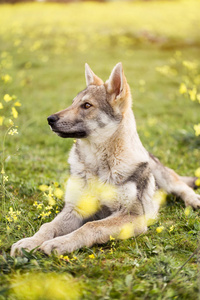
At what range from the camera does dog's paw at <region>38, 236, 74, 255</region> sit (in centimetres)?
314

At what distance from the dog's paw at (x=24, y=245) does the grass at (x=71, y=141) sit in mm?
108

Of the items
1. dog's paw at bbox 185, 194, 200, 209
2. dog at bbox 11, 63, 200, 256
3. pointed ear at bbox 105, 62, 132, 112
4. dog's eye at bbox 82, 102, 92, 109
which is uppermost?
pointed ear at bbox 105, 62, 132, 112

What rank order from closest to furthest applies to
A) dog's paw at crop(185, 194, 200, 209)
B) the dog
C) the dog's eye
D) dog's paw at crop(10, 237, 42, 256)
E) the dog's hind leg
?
dog's paw at crop(10, 237, 42, 256), the dog, the dog's eye, dog's paw at crop(185, 194, 200, 209), the dog's hind leg

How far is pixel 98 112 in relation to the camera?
4.01m

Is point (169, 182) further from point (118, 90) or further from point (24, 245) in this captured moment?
point (24, 245)

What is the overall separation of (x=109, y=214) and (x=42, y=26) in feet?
66.2

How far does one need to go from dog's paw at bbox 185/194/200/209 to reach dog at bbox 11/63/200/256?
2.25 feet

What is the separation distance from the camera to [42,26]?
2161 centimetres

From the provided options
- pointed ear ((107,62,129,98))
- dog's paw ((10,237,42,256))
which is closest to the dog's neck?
pointed ear ((107,62,129,98))

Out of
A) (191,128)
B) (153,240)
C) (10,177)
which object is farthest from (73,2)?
(153,240)

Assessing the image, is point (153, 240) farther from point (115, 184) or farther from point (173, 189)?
point (173, 189)

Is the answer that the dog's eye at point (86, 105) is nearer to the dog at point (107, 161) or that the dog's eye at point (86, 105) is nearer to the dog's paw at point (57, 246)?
the dog at point (107, 161)

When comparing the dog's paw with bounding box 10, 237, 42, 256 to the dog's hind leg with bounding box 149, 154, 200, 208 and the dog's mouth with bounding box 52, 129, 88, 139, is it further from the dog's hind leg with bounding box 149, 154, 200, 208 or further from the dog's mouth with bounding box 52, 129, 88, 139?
the dog's hind leg with bounding box 149, 154, 200, 208

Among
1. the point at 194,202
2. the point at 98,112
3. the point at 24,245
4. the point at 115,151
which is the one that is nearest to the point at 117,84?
the point at 98,112
